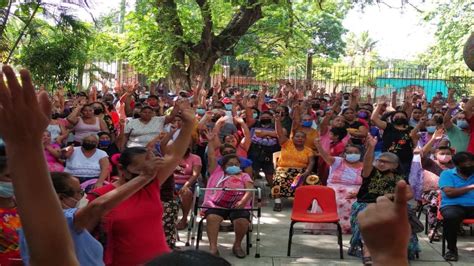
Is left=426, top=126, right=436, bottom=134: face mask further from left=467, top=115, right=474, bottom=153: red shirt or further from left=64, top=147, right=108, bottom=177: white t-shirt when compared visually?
left=64, top=147, right=108, bottom=177: white t-shirt

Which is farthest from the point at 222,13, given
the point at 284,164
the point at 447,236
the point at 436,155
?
the point at 447,236

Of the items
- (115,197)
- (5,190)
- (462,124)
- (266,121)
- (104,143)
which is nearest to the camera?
(115,197)

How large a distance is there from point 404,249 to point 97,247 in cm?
215

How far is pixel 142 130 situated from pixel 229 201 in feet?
7.80

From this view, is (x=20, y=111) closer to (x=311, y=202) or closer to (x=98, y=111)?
(x=311, y=202)

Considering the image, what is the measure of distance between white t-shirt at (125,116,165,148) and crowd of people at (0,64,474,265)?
0.02m

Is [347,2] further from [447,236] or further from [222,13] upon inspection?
[447,236]

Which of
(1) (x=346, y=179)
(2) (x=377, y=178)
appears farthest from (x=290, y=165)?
(2) (x=377, y=178)

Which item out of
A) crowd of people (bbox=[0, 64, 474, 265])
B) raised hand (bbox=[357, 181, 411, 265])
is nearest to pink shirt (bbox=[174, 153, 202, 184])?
crowd of people (bbox=[0, 64, 474, 265])

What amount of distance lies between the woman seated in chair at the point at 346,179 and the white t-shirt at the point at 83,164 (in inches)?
109

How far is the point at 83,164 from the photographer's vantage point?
7.34 m

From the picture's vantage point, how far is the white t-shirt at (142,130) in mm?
8984

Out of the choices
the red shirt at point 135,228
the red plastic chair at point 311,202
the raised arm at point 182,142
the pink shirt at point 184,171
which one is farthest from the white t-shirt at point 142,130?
the raised arm at point 182,142

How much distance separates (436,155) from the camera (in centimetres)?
859
